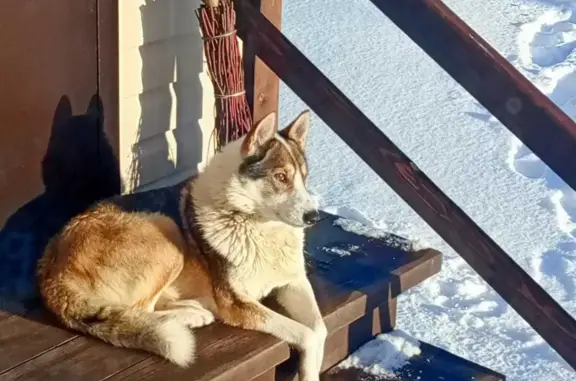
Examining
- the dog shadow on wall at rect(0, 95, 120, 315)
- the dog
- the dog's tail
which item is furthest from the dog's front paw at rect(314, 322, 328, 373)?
the dog shadow on wall at rect(0, 95, 120, 315)

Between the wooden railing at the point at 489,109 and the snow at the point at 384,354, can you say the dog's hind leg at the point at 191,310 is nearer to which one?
the snow at the point at 384,354

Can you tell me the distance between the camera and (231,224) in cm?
267

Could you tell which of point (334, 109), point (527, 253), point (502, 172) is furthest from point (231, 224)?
point (502, 172)

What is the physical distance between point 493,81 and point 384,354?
1.21 m

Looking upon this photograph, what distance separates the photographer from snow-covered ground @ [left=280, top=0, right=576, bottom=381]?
4.18 m

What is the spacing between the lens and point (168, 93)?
3.51 m

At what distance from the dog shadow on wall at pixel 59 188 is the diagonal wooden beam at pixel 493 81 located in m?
1.27

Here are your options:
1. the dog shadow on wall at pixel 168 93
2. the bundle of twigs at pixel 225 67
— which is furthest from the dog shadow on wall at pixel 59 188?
the bundle of twigs at pixel 225 67

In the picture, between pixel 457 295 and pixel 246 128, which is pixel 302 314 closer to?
pixel 246 128

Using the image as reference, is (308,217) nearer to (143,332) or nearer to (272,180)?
(272,180)

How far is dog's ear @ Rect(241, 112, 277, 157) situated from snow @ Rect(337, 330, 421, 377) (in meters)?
0.95

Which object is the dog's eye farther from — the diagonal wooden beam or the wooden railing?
the diagonal wooden beam

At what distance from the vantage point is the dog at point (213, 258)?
2.49m

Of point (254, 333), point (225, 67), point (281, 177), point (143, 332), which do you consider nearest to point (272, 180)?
point (281, 177)
